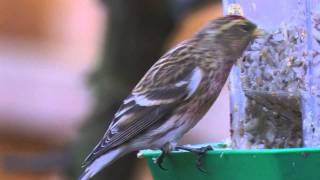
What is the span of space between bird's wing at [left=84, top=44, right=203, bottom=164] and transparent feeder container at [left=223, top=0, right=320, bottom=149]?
24cm

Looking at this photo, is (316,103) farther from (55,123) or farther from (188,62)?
(55,123)

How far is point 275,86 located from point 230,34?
0.96ft

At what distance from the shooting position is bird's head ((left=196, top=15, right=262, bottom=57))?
3.71m

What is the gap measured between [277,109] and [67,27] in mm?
7957

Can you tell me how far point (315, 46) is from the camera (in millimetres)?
3602

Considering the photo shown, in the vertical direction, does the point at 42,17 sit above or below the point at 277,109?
below

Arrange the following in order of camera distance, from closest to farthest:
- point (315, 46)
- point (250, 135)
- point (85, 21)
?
point (315, 46), point (250, 135), point (85, 21)

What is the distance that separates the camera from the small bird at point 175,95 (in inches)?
145

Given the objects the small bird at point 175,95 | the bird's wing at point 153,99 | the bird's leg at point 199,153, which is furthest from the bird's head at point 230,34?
the bird's leg at point 199,153

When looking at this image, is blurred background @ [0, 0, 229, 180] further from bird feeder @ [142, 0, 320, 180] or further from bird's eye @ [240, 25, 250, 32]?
bird's eye @ [240, 25, 250, 32]

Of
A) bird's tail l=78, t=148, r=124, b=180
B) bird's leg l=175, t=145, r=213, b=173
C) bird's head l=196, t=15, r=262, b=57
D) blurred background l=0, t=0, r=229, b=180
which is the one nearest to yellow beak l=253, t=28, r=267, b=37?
bird's head l=196, t=15, r=262, b=57

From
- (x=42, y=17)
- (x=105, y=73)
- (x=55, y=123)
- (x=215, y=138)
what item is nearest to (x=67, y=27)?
(x=42, y=17)

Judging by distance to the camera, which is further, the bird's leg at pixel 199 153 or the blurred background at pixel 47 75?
the blurred background at pixel 47 75

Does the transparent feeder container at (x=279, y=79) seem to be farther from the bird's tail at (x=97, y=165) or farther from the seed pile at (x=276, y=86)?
the bird's tail at (x=97, y=165)
